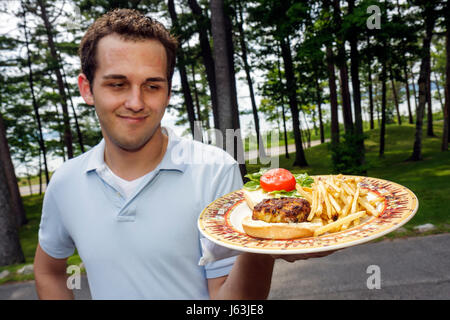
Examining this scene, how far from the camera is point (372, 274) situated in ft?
19.8

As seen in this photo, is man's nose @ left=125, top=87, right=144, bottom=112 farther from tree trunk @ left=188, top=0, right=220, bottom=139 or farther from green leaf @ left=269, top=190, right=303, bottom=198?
tree trunk @ left=188, top=0, right=220, bottom=139

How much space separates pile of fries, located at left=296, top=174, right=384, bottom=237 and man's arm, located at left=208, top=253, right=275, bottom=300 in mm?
382

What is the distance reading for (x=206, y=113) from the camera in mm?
41438

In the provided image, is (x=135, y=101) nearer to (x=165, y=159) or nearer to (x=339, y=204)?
(x=165, y=159)

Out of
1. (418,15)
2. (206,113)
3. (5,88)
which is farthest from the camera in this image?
(206,113)

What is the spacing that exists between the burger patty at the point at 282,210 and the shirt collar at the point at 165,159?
0.61 metres

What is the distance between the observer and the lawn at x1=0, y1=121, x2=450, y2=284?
351 inches

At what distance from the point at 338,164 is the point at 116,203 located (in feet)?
46.1

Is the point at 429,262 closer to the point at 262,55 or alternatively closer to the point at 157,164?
the point at 157,164

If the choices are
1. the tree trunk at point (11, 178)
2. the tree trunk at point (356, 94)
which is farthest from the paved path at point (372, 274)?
the tree trunk at point (11, 178)

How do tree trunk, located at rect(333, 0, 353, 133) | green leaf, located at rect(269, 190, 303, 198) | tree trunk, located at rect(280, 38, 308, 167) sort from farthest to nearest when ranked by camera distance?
tree trunk, located at rect(280, 38, 308, 167) < tree trunk, located at rect(333, 0, 353, 133) < green leaf, located at rect(269, 190, 303, 198)

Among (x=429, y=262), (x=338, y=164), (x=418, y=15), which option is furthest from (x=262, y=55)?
(x=429, y=262)

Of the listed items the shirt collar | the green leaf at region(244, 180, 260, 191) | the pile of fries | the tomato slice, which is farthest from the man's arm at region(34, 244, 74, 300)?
the pile of fries

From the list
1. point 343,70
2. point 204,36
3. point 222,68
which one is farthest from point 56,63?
point 343,70
